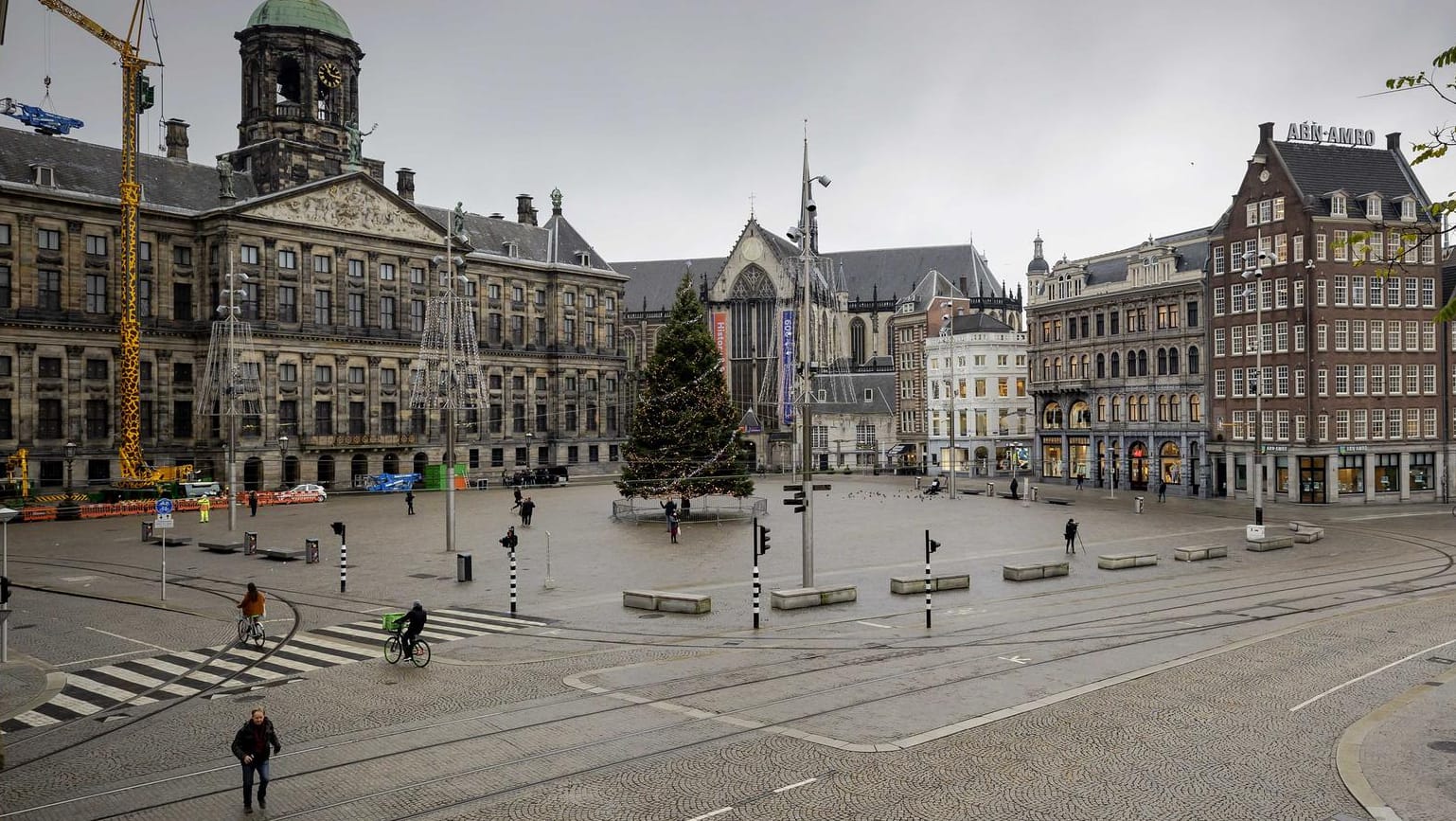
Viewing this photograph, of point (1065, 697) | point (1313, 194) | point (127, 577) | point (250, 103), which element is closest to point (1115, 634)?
point (1065, 697)

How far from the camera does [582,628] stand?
2706 cm

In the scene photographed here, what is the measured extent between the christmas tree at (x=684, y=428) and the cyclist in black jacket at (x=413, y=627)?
33078 mm

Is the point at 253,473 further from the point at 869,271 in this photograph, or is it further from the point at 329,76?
the point at 869,271

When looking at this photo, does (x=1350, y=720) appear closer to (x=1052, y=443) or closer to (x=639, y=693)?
(x=639, y=693)

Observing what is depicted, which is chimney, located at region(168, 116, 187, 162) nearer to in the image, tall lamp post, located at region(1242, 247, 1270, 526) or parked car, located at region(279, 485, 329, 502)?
parked car, located at region(279, 485, 329, 502)

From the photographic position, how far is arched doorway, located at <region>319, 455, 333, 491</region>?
8469 cm

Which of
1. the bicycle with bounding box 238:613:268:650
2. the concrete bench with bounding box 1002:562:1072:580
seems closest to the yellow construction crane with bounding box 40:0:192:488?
the bicycle with bounding box 238:613:268:650

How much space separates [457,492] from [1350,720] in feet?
240

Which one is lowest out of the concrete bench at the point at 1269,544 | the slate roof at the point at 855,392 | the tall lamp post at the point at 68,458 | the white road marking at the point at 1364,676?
the concrete bench at the point at 1269,544

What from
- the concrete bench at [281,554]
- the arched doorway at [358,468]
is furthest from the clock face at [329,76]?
the concrete bench at [281,554]

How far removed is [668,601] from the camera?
2903 centimetres

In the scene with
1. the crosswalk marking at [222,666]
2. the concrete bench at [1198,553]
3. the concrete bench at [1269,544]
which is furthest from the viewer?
the concrete bench at [1269,544]

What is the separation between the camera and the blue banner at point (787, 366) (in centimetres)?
8431

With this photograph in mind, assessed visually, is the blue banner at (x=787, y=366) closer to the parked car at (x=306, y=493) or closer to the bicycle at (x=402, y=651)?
the parked car at (x=306, y=493)
